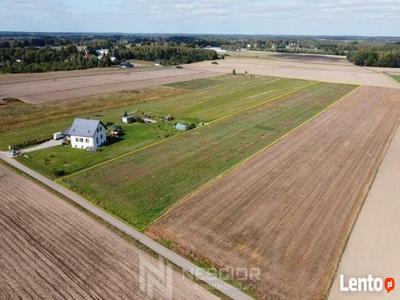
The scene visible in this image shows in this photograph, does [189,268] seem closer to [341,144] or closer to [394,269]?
[394,269]

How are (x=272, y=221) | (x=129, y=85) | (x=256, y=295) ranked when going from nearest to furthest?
(x=256, y=295) → (x=272, y=221) → (x=129, y=85)

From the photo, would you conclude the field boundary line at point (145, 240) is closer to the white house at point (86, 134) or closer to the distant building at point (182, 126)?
the white house at point (86, 134)

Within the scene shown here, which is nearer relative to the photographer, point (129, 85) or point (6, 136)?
point (6, 136)

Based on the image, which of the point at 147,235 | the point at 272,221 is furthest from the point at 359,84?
the point at 147,235

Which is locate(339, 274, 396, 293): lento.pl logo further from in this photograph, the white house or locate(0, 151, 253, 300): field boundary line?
the white house

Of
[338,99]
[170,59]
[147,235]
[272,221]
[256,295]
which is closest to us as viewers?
[256,295]

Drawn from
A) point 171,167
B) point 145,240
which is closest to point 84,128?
point 171,167

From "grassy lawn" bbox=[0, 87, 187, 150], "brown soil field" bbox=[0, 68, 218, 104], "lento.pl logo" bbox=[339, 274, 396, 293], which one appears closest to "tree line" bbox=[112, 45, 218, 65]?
"brown soil field" bbox=[0, 68, 218, 104]
